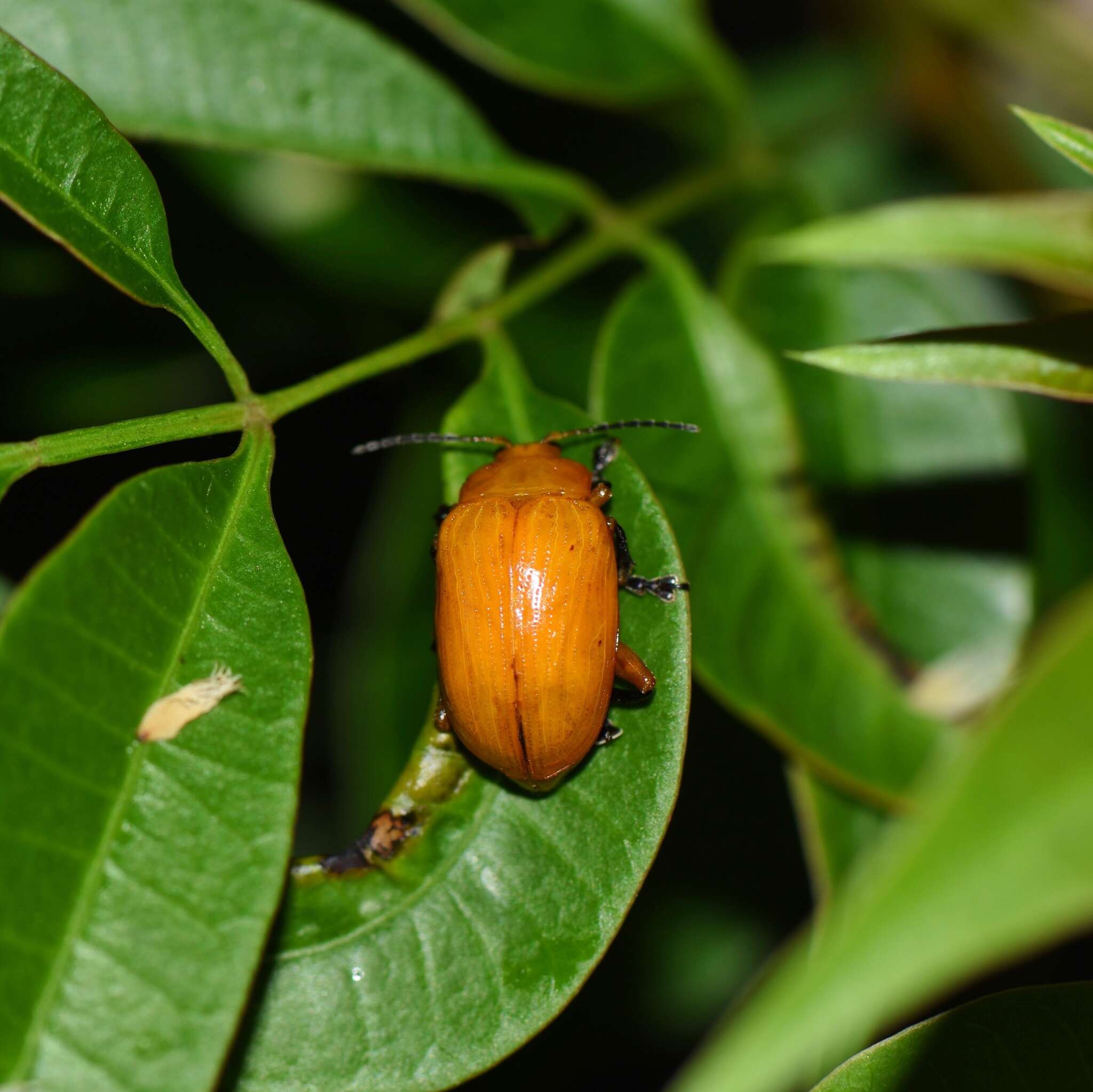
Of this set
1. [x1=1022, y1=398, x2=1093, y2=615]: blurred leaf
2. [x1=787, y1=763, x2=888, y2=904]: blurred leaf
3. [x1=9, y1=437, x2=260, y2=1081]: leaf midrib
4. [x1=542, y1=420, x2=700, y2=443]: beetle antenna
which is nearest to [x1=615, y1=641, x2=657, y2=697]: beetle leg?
[x1=542, y1=420, x2=700, y2=443]: beetle antenna

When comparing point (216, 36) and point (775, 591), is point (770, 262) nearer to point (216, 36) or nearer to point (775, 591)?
point (775, 591)

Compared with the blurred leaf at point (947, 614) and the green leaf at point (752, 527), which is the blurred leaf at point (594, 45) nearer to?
the green leaf at point (752, 527)

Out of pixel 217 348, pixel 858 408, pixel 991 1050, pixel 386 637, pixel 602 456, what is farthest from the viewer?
pixel 386 637

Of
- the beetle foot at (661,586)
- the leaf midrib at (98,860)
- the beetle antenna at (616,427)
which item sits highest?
the beetle antenna at (616,427)

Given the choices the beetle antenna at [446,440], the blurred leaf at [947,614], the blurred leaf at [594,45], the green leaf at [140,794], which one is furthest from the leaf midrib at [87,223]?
the blurred leaf at [947,614]

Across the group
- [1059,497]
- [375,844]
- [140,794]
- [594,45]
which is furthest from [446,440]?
[1059,497]

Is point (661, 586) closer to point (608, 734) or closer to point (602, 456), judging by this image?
point (608, 734)

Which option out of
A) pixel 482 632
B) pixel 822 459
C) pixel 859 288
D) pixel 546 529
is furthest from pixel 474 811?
pixel 859 288
